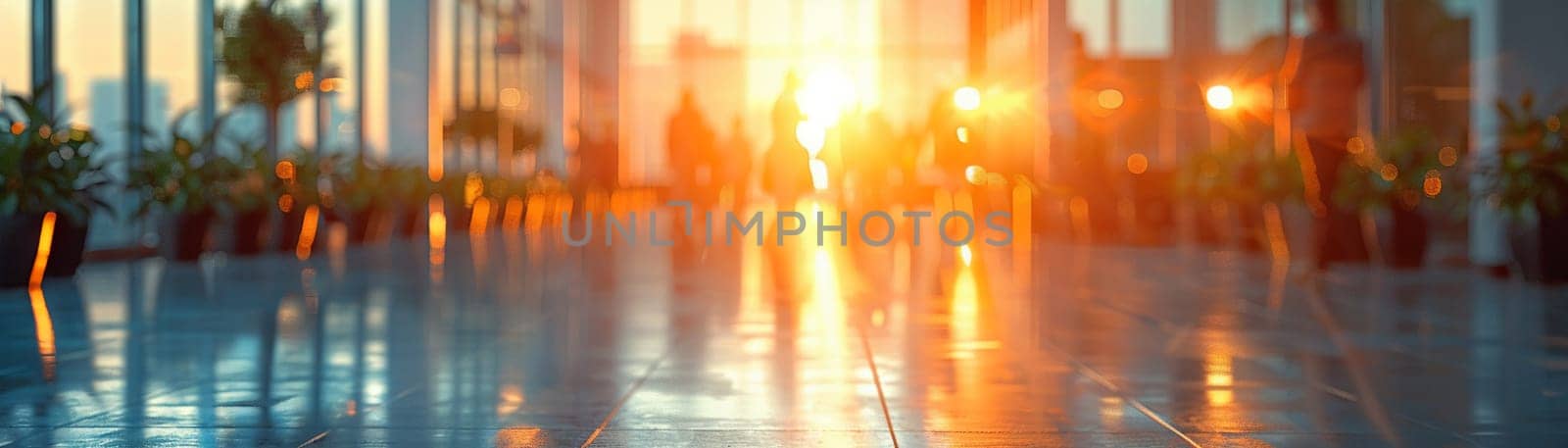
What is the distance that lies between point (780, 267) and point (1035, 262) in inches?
76.2

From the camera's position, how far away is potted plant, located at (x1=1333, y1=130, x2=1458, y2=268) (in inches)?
426

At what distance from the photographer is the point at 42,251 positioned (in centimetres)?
884

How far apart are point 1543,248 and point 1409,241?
1829 millimetres

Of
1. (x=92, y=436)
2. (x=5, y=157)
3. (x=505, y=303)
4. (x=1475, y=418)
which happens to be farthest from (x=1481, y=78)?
(x=92, y=436)

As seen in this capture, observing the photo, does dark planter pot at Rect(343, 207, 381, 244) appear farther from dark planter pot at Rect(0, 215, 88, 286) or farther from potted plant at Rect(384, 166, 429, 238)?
dark planter pot at Rect(0, 215, 88, 286)

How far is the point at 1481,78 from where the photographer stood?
417 inches

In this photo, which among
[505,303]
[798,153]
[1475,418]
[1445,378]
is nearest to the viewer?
[1475,418]

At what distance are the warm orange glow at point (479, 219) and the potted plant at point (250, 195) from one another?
6.88 meters

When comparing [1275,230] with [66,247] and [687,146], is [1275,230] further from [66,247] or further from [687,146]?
[66,247]

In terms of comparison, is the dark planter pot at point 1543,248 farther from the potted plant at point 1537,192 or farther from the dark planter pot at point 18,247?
the dark planter pot at point 18,247

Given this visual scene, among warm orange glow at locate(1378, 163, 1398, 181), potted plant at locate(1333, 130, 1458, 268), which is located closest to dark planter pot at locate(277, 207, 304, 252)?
potted plant at locate(1333, 130, 1458, 268)

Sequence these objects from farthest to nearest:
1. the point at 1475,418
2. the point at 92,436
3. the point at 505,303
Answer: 1. the point at 505,303
2. the point at 1475,418
3. the point at 92,436

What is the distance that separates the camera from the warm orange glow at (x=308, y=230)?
13.3 metres

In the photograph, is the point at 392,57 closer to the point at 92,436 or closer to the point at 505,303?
the point at 505,303
